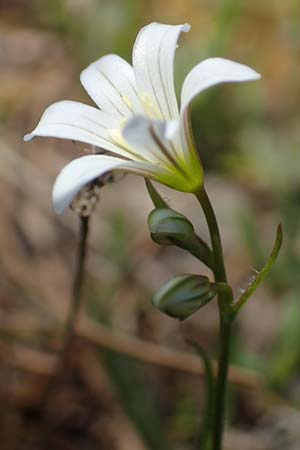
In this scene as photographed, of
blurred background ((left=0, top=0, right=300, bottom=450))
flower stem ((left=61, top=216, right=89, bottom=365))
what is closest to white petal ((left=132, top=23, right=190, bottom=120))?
flower stem ((left=61, top=216, right=89, bottom=365))

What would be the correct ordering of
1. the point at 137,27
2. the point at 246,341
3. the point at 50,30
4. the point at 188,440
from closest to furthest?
the point at 188,440 → the point at 246,341 → the point at 137,27 → the point at 50,30

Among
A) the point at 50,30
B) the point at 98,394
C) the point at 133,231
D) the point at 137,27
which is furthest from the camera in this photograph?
the point at 50,30

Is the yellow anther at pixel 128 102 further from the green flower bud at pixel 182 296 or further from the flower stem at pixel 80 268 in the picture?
the green flower bud at pixel 182 296

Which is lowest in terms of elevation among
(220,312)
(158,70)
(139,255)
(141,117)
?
(139,255)

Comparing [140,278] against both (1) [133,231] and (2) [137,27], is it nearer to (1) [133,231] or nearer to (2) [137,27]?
(1) [133,231]

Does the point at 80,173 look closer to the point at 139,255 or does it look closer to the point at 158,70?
the point at 158,70

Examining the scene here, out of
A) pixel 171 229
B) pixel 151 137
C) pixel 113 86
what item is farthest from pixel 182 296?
pixel 113 86

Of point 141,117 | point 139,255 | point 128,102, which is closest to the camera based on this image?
point 141,117

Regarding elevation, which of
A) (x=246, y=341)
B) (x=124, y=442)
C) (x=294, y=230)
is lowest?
(x=124, y=442)

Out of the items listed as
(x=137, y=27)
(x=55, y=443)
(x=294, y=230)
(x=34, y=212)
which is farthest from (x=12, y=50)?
(x=55, y=443)
